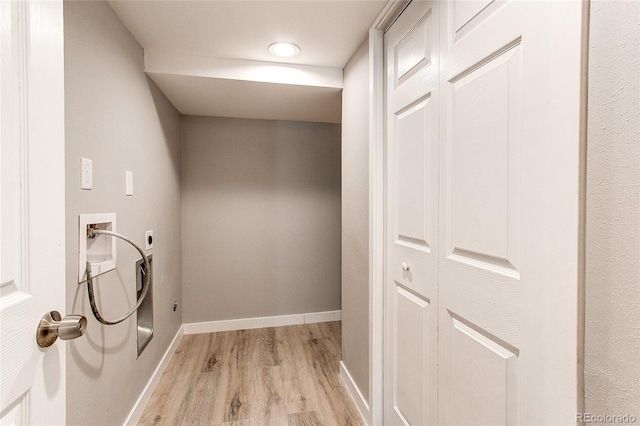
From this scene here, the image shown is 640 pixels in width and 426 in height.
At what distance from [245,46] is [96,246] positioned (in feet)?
4.44

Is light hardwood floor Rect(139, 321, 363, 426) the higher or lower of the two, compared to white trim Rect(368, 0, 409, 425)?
lower

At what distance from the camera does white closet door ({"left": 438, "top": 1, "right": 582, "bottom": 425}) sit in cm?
68

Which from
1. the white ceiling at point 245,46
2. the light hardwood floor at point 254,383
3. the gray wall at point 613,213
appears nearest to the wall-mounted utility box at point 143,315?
the light hardwood floor at point 254,383

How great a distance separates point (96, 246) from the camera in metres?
1.40

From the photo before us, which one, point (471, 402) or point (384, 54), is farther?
point (384, 54)

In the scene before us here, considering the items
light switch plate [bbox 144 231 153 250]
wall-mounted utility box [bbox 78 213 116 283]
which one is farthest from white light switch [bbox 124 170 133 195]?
light switch plate [bbox 144 231 153 250]

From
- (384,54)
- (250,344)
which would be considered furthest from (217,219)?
(384,54)

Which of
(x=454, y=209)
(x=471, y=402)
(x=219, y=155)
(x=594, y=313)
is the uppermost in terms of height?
(x=219, y=155)

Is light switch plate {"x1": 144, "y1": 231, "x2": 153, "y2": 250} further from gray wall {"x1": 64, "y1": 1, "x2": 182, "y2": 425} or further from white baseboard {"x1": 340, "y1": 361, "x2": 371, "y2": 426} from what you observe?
white baseboard {"x1": 340, "y1": 361, "x2": 371, "y2": 426}

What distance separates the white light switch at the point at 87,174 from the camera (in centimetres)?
124

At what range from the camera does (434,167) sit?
45.1 inches

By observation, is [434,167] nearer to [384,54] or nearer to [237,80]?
[384,54]

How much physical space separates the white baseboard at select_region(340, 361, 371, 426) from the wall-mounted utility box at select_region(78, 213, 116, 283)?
1.50 metres

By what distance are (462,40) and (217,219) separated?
2.55 metres
